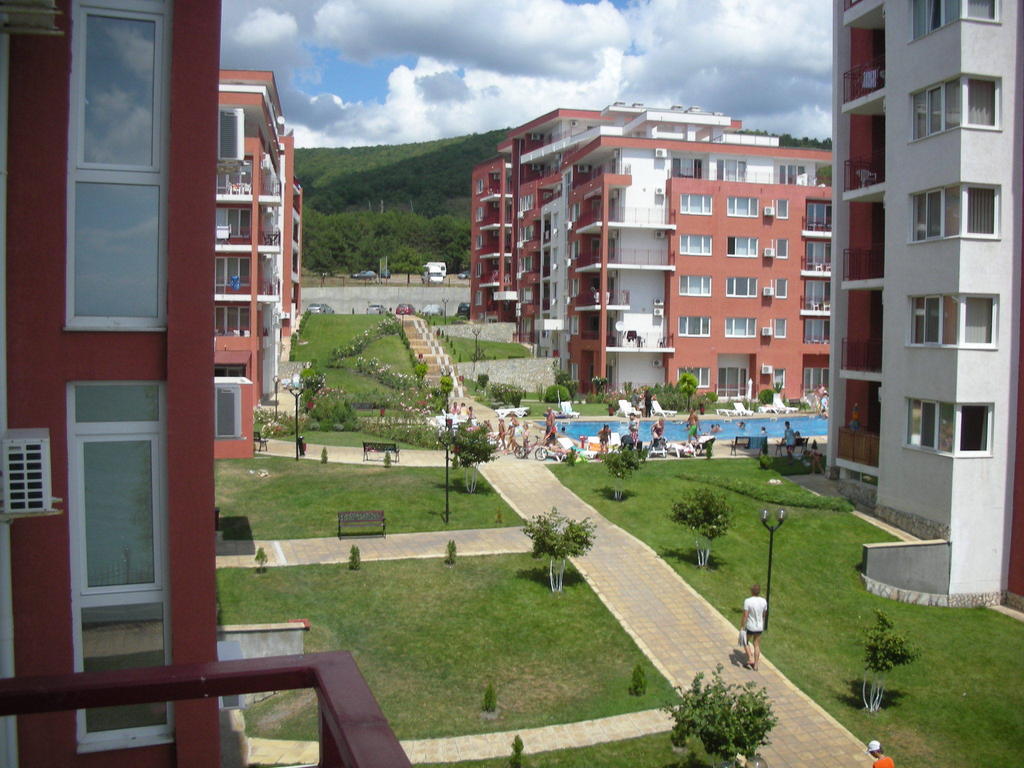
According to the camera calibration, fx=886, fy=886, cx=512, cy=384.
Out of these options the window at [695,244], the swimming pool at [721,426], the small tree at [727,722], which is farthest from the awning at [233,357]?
the small tree at [727,722]

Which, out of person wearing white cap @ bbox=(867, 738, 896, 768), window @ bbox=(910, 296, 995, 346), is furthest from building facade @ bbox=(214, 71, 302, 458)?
person wearing white cap @ bbox=(867, 738, 896, 768)

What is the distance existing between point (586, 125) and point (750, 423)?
31.7 metres

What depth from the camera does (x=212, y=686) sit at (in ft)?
9.74

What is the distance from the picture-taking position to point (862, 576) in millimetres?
20359

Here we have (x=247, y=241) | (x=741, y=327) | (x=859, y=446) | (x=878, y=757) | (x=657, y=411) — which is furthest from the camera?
(x=741, y=327)

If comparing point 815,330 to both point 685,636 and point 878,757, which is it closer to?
point 685,636

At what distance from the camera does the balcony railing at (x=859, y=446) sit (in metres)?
24.1

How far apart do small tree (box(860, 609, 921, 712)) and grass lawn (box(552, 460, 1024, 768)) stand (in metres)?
0.21

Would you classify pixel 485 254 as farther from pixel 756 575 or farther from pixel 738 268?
pixel 756 575

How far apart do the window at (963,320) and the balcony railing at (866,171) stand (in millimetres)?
5033

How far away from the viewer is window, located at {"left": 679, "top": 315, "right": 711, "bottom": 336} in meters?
48.7

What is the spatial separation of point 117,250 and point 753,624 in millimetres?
12371

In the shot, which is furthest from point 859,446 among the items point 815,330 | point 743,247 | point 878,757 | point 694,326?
point 815,330

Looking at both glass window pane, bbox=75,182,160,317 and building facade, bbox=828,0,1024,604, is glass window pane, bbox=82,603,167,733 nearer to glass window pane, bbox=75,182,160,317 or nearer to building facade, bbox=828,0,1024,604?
glass window pane, bbox=75,182,160,317
